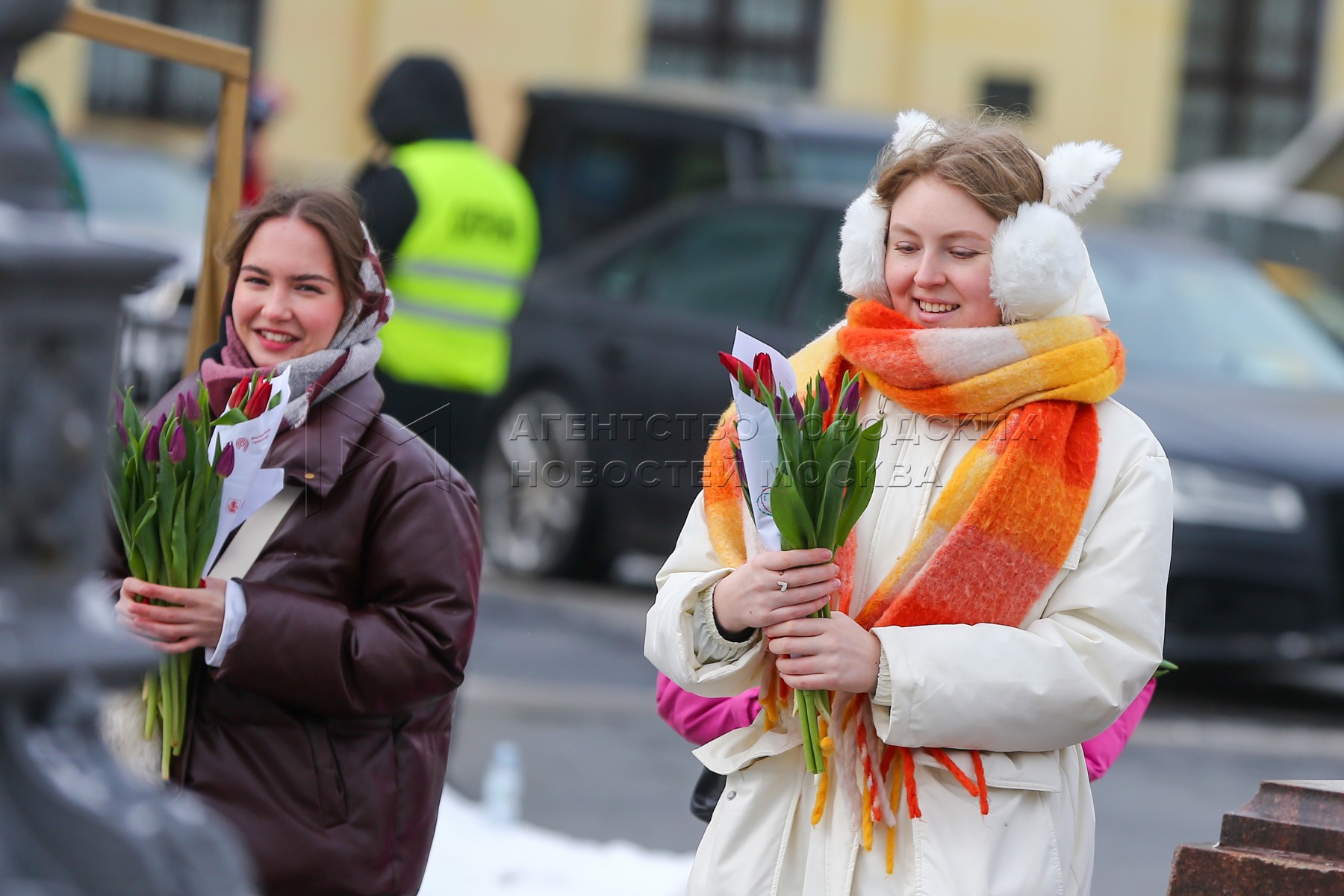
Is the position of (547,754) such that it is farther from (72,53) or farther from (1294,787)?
(72,53)

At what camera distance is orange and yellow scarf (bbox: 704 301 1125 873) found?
2.63 m

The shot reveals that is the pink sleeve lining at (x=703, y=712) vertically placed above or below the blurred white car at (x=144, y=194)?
below

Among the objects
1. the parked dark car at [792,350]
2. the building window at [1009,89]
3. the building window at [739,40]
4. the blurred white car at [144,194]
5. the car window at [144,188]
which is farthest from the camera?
the building window at [739,40]

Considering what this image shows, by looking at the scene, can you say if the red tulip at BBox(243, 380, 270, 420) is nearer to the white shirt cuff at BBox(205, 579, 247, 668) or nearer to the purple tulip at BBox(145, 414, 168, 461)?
the purple tulip at BBox(145, 414, 168, 461)

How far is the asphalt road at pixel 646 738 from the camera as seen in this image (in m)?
5.79

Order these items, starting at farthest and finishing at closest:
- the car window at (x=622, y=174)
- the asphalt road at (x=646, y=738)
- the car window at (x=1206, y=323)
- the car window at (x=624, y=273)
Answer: the car window at (x=622, y=174), the car window at (x=624, y=273), the car window at (x=1206, y=323), the asphalt road at (x=646, y=738)

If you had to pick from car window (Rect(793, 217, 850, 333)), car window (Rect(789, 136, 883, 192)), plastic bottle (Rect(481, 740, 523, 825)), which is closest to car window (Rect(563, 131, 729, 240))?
car window (Rect(789, 136, 883, 192))

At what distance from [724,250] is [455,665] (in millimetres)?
5510

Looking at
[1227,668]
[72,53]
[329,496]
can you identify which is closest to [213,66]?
[329,496]

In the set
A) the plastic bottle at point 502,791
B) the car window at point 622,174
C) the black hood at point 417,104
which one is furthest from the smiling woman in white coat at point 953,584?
the car window at point 622,174

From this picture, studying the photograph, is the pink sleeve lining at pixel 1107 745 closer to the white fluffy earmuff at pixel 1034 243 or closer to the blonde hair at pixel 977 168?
the white fluffy earmuff at pixel 1034 243

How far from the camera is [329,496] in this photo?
300 centimetres

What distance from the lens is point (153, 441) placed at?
2.90 meters

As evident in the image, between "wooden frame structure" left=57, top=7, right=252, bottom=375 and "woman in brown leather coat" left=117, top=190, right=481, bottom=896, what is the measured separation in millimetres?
629
